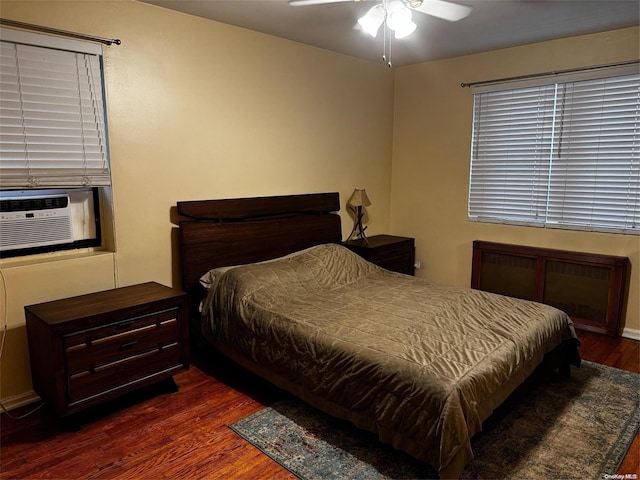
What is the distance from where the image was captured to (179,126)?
10.4 feet

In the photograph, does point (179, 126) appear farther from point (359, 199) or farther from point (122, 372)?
point (359, 199)

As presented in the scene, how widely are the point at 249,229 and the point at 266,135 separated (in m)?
0.83

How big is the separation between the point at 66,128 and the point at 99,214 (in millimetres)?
608

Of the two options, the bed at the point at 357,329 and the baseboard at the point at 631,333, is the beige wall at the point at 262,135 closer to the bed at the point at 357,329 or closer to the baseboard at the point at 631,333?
the baseboard at the point at 631,333

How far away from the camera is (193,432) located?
2365mm

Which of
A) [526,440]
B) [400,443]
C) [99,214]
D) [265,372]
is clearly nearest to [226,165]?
[99,214]

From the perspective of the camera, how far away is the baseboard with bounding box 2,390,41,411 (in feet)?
8.43

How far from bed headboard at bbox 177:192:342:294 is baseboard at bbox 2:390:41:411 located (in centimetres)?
112

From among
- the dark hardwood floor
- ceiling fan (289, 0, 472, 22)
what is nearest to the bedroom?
the dark hardwood floor

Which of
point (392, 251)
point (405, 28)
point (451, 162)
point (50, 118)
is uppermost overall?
point (405, 28)

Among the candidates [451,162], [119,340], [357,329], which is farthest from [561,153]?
[119,340]

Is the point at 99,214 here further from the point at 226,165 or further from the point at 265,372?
the point at 265,372

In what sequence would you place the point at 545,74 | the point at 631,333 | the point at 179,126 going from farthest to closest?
the point at 545,74
the point at 631,333
the point at 179,126

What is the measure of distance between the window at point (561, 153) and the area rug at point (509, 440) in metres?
1.60
